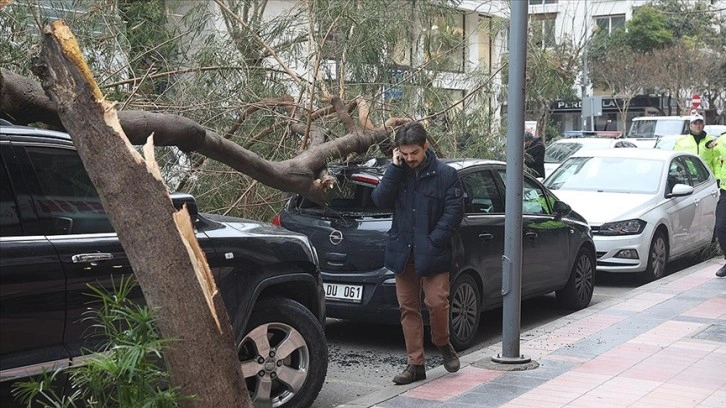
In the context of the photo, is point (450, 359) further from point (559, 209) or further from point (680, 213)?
point (680, 213)

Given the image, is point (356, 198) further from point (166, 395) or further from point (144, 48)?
point (166, 395)

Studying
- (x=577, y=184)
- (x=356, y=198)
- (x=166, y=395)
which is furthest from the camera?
(x=577, y=184)

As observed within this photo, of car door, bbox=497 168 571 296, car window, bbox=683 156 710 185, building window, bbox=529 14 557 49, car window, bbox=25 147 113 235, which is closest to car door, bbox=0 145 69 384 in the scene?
car window, bbox=25 147 113 235

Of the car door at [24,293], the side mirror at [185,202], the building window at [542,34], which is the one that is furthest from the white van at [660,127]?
the car door at [24,293]

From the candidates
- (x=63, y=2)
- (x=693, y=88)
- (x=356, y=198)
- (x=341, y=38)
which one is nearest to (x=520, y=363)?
(x=356, y=198)

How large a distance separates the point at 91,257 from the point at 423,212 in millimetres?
2537

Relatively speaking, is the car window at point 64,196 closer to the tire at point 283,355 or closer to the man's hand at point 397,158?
the tire at point 283,355

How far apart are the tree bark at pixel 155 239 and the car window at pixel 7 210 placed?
2.57 feet

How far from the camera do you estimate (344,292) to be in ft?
26.3

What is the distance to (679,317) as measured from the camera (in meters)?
9.23

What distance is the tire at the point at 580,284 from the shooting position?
402 inches

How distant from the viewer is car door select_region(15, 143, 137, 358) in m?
4.85

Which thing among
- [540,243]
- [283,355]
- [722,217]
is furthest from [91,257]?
[722,217]

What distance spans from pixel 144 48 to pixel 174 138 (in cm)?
280
